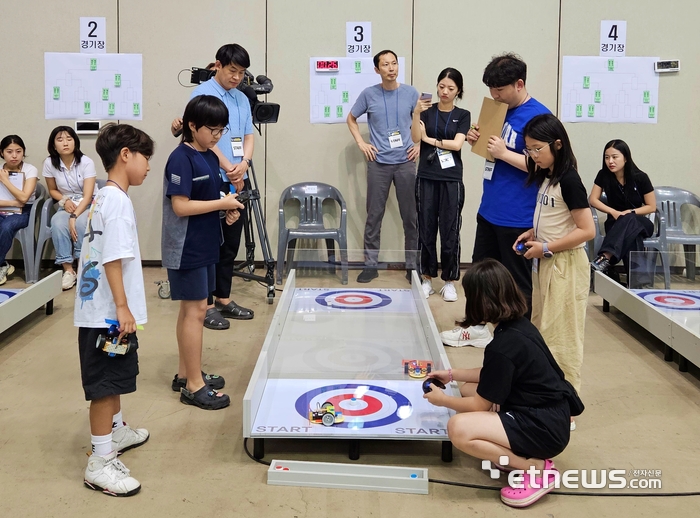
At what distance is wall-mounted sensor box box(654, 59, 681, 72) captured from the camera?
20.4 ft

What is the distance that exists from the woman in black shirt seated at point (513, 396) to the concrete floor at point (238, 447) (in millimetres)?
147

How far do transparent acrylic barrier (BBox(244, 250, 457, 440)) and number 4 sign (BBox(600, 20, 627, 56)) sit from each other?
3091 mm

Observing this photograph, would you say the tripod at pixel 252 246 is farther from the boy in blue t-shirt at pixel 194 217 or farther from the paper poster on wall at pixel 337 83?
the boy in blue t-shirt at pixel 194 217

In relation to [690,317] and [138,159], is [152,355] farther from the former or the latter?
[690,317]

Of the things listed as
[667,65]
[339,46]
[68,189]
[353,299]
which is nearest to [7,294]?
[68,189]

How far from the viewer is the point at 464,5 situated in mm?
6188

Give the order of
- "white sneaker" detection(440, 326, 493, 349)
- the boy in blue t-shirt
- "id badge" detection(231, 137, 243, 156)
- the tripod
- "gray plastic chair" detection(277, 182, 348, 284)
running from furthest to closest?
"gray plastic chair" detection(277, 182, 348, 284) < the tripod < "id badge" detection(231, 137, 243, 156) < "white sneaker" detection(440, 326, 493, 349) < the boy in blue t-shirt

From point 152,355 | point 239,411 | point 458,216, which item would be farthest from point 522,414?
point 458,216

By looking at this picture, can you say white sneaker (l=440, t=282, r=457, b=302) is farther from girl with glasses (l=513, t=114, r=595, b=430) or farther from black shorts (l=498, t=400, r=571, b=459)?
black shorts (l=498, t=400, r=571, b=459)

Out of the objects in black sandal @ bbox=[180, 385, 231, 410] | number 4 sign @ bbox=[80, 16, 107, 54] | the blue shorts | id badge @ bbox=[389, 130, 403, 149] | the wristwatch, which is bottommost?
black sandal @ bbox=[180, 385, 231, 410]

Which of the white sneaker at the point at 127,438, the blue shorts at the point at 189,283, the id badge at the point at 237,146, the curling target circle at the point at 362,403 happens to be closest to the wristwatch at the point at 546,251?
the curling target circle at the point at 362,403

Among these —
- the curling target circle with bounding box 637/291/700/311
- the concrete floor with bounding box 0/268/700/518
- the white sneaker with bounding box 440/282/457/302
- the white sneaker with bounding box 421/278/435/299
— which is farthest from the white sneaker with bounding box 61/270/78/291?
the curling target circle with bounding box 637/291/700/311

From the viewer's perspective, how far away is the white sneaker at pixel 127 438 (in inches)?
118

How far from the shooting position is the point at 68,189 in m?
5.88
